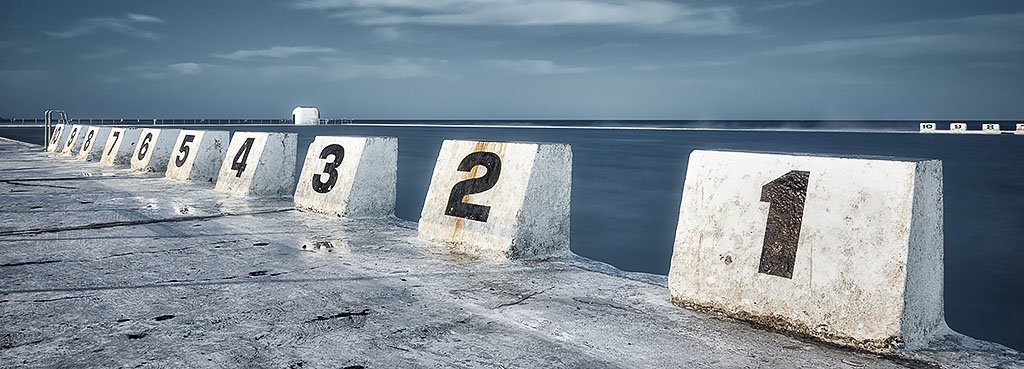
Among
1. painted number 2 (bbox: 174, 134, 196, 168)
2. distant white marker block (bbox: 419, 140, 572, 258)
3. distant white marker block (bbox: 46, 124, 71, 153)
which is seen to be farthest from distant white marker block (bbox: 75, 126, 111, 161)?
distant white marker block (bbox: 419, 140, 572, 258)

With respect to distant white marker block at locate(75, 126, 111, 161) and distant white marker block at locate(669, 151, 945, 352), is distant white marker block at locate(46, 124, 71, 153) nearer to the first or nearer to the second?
distant white marker block at locate(75, 126, 111, 161)

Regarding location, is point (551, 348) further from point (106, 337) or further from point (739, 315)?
point (106, 337)

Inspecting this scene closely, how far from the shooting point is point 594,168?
2709cm

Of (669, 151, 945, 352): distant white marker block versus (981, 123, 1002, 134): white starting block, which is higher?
(981, 123, 1002, 134): white starting block

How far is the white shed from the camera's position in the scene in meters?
110

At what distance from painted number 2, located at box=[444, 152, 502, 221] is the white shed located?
108597 millimetres

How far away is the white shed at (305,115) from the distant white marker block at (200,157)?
100674 mm

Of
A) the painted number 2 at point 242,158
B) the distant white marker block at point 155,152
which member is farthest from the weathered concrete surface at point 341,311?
the distant white marker block at point 155,152

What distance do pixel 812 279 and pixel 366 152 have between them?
18.1ft

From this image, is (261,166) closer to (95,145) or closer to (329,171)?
(329,171)

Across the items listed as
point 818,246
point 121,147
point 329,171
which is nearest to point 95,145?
point 121,147

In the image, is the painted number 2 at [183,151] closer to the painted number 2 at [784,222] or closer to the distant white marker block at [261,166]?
the distant white marker block at [261,166]

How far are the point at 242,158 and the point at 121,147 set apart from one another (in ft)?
27.2

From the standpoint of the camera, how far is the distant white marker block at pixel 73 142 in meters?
21.6
